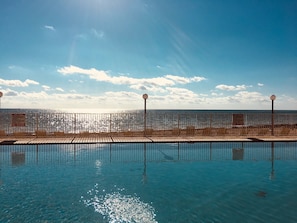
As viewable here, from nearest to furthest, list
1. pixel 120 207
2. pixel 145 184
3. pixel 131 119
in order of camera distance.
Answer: pixel 120 207
pixel 145 184
pixel 131 119

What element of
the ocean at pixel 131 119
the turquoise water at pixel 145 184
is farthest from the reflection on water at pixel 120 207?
the ocean at pixel 131 119

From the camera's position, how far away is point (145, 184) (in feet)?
26.5

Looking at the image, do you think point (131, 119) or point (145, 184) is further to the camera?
point (131, 119)

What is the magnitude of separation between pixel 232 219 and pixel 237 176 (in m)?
3.55

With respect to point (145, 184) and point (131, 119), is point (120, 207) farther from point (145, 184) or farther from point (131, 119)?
point (131, 119)

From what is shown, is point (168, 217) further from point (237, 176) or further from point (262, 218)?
point (237, 176)

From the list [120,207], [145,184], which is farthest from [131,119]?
[120,207]

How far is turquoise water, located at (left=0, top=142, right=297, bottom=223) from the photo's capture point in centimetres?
596

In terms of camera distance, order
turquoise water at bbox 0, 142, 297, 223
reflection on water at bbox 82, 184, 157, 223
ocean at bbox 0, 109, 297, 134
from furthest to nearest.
Result: ocean at bbox 0, 109, 297, 134 < turquoise water at bbox 0, 142, 297, 223 < reflection on water at bbox 82, 184, 157, 223

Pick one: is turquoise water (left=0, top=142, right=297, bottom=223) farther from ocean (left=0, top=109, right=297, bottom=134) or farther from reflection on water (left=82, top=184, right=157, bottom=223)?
ocean (left=0, top=109, right=297, bottom=134)

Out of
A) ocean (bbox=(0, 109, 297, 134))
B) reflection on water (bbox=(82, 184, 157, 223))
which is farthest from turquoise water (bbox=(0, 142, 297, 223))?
ocean (bbox=(0, 109, 297, 134))

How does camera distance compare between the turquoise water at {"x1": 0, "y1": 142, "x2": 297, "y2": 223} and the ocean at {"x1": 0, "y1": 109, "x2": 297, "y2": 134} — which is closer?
the turquoise water at {"x1": 0, "y1": 142, "x2": 297, "y2": 223}

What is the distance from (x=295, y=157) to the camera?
12.0 metres

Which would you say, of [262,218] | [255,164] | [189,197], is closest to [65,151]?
[189,197]
